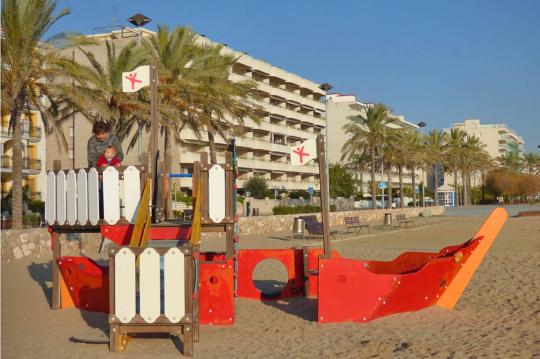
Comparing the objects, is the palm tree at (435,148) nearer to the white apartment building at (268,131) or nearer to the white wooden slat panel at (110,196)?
the white apartment building at (268,131)

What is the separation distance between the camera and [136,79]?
9461 mm

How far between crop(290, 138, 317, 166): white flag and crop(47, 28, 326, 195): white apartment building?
48.6 meters

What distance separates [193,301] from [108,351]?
1032mm

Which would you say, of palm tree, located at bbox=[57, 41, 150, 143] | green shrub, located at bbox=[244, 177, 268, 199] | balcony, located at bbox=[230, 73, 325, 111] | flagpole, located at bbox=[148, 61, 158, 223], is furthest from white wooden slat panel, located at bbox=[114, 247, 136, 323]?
balcony, located at bbox=[230, 73, 325, 111]

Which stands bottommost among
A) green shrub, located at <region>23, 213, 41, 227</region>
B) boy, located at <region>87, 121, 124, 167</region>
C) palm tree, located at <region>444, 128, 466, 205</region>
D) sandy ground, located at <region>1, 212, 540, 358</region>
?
sandy ground, located at <region>1, 212, 540, 358</region>

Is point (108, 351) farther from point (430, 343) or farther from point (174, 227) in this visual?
point (430, 343)

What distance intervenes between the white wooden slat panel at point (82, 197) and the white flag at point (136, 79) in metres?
1.41

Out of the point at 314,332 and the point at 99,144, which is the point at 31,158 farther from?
the point at 314,332

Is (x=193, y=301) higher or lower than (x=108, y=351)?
higher

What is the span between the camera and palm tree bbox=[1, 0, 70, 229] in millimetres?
19656

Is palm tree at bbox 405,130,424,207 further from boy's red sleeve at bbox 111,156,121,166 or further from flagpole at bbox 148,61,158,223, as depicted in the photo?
boy's red sleeve at bbox 111,156,121,166

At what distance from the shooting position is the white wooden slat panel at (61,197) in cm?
924

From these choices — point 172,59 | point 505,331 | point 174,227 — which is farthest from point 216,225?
point 172,59

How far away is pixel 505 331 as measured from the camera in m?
7.41
